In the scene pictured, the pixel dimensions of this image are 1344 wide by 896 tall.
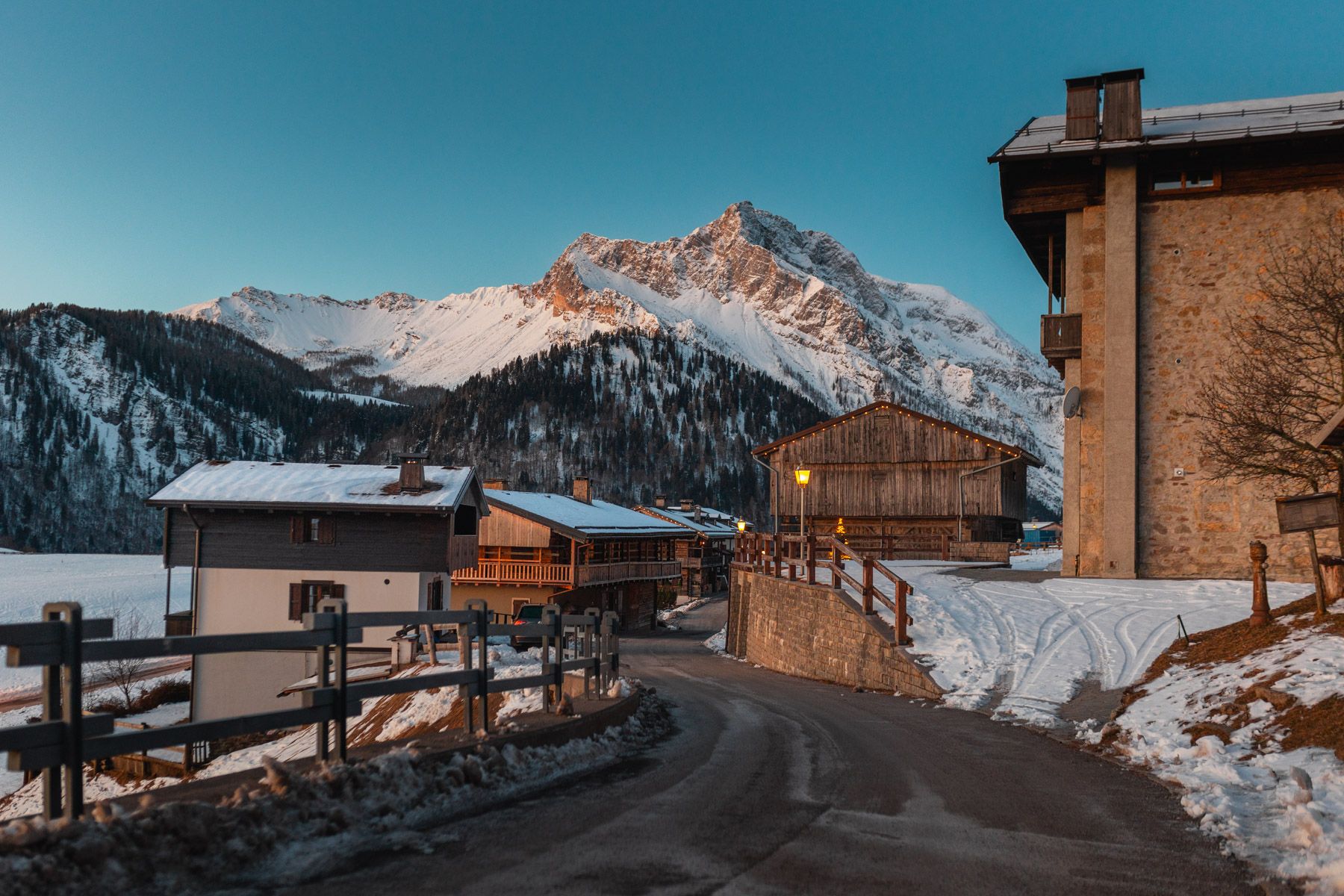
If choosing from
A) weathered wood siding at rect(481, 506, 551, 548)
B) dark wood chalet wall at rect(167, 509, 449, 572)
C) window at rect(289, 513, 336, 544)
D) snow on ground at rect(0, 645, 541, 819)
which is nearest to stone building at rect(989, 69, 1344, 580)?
snow on ground at rect(0, 645, 541, 819)

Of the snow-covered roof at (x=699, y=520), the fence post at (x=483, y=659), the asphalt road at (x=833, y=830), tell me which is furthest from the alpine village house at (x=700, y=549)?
the fence post at (x=483, y=659)

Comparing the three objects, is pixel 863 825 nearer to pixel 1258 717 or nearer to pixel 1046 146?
pixel 1258 717

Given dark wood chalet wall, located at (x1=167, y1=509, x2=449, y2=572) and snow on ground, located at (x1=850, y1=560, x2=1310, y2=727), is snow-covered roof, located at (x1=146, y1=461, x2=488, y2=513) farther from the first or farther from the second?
snow on ground, located at (x1=850, y1=560, x2=1310, y2=727)

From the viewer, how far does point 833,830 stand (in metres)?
6.70

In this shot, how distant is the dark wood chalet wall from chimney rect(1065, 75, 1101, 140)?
24.2 m

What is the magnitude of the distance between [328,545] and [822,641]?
70.0 ft

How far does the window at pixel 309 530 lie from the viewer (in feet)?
115

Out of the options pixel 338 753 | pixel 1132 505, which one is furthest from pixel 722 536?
pixel 338 753

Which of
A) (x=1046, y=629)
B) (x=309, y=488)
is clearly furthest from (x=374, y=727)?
(x=309, y=488)

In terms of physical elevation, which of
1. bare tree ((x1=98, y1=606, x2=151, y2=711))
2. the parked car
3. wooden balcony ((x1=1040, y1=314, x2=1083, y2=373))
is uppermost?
wooden balcony ((x1=1040, y1=314, x2=1083, y2=373))

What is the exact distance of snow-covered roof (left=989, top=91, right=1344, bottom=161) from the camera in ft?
82.6

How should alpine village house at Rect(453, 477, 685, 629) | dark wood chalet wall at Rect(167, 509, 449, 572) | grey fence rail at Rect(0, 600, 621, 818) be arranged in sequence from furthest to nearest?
alpine village house at Rect(453, 477, 685, 629)
dark wood chalet wall at Rect(167, 509, 449, 572)
grey fence rail at Rect(0, 600, 621, 818)

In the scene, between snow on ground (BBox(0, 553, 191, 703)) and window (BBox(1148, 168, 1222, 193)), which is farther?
snow on ground (BBox(0, 553, 191, 703))

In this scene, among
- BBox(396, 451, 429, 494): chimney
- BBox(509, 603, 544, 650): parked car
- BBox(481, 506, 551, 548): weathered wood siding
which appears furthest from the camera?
BBox(481, 506, 551, 548): weathered wood siding
